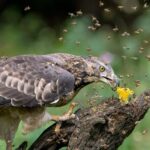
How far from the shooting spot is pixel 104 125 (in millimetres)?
7387

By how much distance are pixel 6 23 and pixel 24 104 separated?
5.53m

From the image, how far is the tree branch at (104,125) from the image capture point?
7.39 metres

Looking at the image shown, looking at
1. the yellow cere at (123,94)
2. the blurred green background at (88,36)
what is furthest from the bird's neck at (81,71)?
the yellow cere at (123,94)

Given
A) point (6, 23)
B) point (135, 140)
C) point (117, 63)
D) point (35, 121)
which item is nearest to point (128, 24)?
point (6, 23)

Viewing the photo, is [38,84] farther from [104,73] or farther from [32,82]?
[104,73]

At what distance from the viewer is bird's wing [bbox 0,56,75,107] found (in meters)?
7.61

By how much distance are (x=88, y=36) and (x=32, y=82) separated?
3857 millimetres

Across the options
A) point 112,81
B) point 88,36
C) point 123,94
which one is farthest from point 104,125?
point 88,36

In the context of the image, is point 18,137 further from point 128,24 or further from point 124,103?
point 128,24

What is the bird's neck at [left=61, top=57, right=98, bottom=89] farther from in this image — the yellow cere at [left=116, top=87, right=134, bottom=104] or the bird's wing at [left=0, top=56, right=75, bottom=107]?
the yellow cere at [left=116, top=87, right=134, bottom=104]

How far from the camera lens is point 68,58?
7.81m

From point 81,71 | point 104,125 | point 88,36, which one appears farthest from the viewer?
point 88,36

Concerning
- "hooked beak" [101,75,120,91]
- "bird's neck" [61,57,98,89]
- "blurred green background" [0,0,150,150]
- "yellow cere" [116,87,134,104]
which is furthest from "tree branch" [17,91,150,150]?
"blurred green background" [0,0,150,150]

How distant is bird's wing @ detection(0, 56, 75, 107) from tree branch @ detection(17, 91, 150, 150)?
0.23 metres
